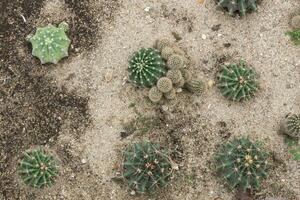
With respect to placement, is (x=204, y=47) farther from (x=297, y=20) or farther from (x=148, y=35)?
(x=297, y=20)

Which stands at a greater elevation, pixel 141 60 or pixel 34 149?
pixel 141 60

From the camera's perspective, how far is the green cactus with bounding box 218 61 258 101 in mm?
9023

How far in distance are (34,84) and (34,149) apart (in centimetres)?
118

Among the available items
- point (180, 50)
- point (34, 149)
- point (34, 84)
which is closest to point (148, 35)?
point (180, 50)

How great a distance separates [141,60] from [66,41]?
59.2 inches

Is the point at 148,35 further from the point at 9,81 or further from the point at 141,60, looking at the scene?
the point at 9,81

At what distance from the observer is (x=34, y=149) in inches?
360

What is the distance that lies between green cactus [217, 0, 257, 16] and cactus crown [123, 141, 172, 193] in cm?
292

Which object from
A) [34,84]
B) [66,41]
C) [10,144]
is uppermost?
[66,41]

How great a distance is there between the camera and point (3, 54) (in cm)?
969

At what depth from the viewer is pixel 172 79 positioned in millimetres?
9055

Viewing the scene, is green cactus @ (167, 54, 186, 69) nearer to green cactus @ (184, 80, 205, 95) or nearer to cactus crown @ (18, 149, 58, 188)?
green cactus @ (184, 80, 205, 95)

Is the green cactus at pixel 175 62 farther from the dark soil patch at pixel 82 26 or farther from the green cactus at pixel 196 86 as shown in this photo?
the dark soil patch at pixel 82 26

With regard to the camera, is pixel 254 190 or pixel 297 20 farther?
pixel 297 20
